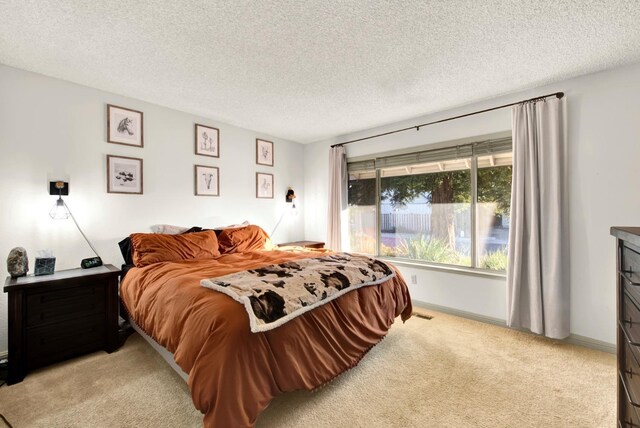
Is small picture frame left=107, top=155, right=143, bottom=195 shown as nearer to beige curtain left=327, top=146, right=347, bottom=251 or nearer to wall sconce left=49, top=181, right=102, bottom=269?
wall sconce left=49, top=181, right=102, bottom=269

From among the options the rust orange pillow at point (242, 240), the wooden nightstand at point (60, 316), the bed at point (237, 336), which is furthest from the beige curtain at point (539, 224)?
the wooden nightstand at point (60, 316)

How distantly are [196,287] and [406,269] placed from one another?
2754 mm

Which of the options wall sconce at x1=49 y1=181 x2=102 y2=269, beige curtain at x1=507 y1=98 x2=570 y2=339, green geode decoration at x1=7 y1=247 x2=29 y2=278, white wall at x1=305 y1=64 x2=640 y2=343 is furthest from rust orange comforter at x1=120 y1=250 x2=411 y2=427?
white wall at x1=305 y1=64 x2=640 y2=343

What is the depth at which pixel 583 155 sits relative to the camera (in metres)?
2.58

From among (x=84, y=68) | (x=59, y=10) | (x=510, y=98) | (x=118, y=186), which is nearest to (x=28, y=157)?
(x=118, y=186)

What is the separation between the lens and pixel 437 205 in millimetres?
3611

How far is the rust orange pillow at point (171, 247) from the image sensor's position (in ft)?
8.73

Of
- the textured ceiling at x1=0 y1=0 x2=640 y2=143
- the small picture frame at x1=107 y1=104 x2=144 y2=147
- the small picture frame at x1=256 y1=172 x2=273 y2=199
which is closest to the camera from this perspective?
the textured ceiling at x1=0 y1=0 x2=640 y2=143

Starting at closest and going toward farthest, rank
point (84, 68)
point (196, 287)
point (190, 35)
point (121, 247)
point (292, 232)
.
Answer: point (196, 287) → point (190, 35) → point (84, 68) → point (121, 247) → point (292, 232)

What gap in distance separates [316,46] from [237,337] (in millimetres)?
1988

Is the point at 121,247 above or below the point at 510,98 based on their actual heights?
below

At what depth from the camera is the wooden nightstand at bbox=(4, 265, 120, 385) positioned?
206 cm

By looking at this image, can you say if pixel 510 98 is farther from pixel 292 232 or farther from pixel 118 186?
pixel 118 186

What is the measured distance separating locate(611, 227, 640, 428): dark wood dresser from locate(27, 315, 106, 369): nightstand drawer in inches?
129
